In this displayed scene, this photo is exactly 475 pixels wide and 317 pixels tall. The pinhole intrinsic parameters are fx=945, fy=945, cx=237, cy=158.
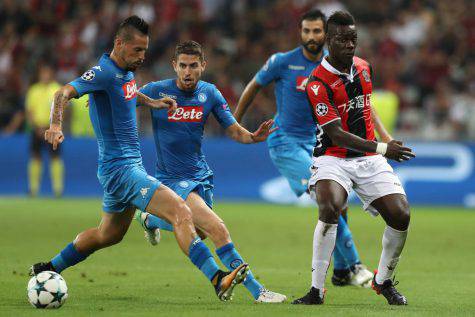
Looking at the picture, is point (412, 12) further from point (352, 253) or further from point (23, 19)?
point (352, 253)

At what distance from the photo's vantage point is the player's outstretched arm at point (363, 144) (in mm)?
7508

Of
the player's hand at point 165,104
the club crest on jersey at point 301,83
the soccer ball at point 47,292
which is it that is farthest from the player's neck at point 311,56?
the soccer ball at point 47,292

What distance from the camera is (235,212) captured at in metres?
17.4

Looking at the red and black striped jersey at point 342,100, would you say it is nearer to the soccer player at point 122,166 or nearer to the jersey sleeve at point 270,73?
the soccer player at point 122,166

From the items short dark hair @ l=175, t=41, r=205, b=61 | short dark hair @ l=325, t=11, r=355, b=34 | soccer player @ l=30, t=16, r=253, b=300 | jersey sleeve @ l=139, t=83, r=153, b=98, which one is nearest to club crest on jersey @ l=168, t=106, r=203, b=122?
jersey sleeve @ l=139, t=83, r=153, b=98

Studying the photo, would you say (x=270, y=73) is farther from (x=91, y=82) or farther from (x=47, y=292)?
(x=47, y=292)

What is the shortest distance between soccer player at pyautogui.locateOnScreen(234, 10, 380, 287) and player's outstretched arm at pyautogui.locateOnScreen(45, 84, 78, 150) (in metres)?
2.98

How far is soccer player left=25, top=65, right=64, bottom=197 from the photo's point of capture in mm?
19688

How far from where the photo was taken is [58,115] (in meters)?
7.36

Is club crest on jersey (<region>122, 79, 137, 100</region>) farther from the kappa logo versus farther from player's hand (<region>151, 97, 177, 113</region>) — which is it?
the kappa logo

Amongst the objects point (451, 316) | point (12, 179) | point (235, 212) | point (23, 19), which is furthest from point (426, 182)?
point (451, 316)

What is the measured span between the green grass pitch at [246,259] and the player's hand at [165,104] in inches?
66.1

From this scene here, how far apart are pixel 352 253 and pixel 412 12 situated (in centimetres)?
1434

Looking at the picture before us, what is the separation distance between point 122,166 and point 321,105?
1.74 meters
